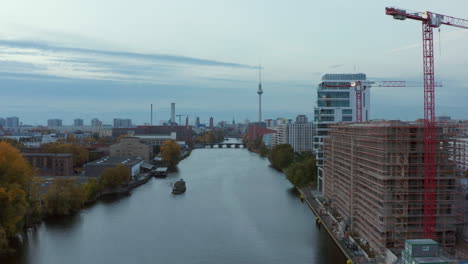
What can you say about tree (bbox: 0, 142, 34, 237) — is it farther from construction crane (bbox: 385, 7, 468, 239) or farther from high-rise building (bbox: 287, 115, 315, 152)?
high-rise building (bbox: 287, 115, 315, 152)

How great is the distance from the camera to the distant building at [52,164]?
19094mm

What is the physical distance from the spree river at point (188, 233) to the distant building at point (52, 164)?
5353 millimetres

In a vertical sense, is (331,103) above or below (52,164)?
above

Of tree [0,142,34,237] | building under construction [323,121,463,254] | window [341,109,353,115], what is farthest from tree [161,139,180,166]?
building under construction [323,121,463,254]

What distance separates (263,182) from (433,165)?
11377 millimetres

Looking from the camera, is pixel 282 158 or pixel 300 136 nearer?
pixel 282 158

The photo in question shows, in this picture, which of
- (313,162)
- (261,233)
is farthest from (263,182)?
(261,233)

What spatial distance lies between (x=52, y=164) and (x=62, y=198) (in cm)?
803

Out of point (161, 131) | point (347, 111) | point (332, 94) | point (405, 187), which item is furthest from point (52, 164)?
point (161, 131)

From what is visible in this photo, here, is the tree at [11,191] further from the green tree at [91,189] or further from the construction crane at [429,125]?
the construction crane at [429,125]

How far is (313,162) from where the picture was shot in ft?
54.8

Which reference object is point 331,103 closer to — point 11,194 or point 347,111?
point 347,111

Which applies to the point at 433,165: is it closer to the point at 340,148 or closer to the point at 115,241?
the point at 340,148

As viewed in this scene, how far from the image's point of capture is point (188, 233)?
32.9 ft
